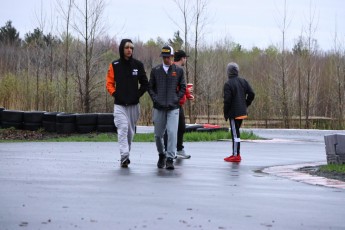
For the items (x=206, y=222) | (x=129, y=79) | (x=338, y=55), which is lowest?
(x=206, y=222)

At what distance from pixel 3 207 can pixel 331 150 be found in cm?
662

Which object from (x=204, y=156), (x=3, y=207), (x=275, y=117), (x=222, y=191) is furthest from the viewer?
(x=275, y=117)

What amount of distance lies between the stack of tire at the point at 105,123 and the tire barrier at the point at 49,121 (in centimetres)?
138

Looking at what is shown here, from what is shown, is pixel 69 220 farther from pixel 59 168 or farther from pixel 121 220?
pixel 59 168

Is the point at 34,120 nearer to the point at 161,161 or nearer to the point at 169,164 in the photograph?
the point at 161,161

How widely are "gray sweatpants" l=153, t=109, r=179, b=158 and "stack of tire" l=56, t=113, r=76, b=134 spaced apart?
10.5 meters

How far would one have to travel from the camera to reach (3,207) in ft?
24.2

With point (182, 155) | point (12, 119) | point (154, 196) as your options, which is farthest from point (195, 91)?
point (154, 196)

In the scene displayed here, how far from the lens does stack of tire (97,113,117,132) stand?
22.4 metres

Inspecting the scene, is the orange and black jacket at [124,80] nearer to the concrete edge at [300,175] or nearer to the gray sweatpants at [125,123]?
the gray sweatpants at [125,123]

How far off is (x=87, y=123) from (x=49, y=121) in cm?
134

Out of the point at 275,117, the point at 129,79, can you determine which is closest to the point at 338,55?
the point at 275,117

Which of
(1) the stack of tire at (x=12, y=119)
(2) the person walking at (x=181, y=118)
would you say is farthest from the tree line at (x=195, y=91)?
(2) the person walking at (x=181, y=118)

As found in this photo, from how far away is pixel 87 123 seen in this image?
73.6 feet
